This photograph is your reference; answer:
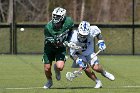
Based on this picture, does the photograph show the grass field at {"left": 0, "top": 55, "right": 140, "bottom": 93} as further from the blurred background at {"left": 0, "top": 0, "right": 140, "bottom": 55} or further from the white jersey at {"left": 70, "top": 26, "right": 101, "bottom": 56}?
the blurred background at {"left": 0, "top": 0, "right": 140, "bottom": 55}

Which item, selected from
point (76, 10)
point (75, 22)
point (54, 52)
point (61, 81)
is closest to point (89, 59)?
point (54, 52)

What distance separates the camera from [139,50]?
85.1 ft

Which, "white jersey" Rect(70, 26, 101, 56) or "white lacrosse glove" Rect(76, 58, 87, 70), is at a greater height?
"white jersey" Rect(70, 26, 101, 56)

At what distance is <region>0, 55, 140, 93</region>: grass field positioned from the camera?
12281 mm

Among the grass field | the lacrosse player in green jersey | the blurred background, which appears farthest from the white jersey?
the blurred background

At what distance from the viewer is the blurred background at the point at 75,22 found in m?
26.1

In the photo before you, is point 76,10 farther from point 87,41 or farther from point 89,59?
point 87,41

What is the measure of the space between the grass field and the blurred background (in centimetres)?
459

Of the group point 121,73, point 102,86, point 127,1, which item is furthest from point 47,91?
point 127,1

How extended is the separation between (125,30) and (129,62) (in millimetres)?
4954

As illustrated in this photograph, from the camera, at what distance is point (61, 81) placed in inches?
575

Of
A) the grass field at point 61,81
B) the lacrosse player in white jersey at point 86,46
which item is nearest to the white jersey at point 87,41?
the lacrosse player in white jersey at point 86,46

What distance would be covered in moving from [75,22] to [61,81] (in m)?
12.5

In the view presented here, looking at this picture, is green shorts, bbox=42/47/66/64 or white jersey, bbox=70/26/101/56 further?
green shorts, bbox=42/47/66/64
